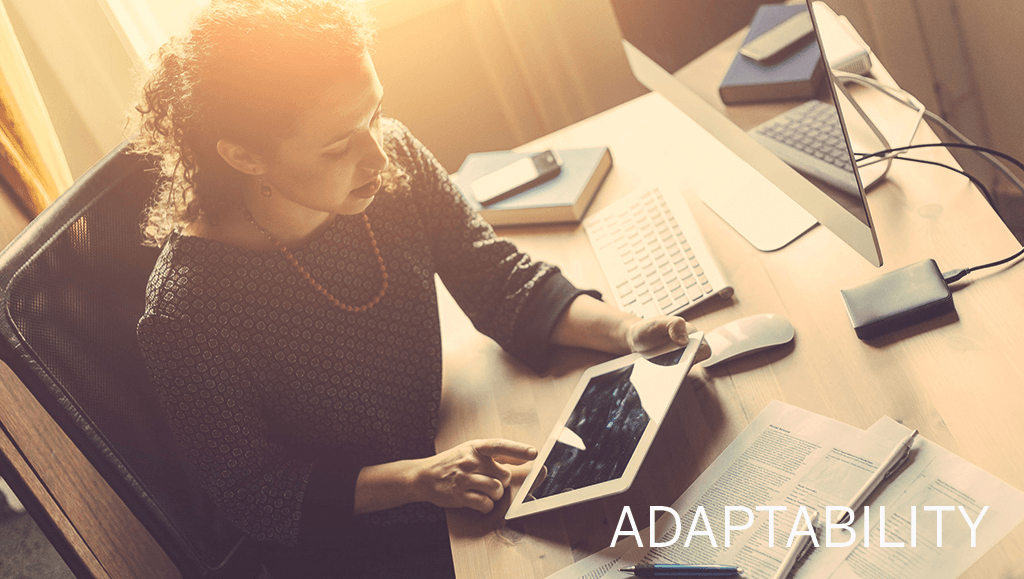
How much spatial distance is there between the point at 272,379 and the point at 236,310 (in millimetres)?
102

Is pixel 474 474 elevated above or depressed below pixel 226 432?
below

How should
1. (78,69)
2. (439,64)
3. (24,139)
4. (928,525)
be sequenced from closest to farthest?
(928,525)
(24,139)
(78,69)
(439,64)

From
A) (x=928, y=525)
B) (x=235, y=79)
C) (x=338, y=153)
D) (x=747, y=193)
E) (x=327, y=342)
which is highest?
(x=235, y=79)

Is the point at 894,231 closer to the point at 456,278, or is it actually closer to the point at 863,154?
the point at 863,154

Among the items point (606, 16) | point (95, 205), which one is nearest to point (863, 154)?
point (95, 205)

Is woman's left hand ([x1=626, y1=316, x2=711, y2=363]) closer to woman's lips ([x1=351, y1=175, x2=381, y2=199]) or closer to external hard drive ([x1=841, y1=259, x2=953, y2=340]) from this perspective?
external hard drive ([x1=841, y1=259, x2=953, y2=340])

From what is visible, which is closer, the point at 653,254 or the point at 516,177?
the point at 653,254

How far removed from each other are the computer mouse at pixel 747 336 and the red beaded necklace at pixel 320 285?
0.48m

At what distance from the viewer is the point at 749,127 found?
1.04m

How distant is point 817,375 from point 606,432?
9.7 inches

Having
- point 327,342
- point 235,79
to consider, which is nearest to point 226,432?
point 327,342

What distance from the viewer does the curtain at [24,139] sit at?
4.59 ft

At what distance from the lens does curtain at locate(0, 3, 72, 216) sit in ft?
4.59

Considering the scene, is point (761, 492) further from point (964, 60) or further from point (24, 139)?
point (24, 139)
